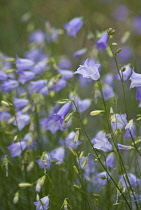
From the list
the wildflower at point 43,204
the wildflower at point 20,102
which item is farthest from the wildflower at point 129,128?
the wildflower at point 20,102

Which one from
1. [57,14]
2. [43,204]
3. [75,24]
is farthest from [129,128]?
[57,14]

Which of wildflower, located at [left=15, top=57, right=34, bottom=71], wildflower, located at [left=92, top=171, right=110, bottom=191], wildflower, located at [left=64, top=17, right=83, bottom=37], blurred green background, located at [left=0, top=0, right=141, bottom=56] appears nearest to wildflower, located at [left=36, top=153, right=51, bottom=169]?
wildflower, located at [left=92, top=171, right=110, bottom=191]

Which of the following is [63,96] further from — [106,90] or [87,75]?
[87,75]

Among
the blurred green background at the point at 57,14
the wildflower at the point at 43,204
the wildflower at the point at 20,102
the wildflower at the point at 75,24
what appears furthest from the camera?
the blurred green background at the point at 57,14

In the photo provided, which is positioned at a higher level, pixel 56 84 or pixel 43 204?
pixel 56 84

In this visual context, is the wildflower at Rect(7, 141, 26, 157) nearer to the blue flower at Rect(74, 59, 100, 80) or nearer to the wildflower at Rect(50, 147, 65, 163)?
the wildflower at Rect(50, 147, 65, 163)

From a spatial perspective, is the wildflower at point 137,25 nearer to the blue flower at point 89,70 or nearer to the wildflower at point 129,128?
the wildflower at point 129,128

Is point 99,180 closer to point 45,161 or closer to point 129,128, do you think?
point 45,161

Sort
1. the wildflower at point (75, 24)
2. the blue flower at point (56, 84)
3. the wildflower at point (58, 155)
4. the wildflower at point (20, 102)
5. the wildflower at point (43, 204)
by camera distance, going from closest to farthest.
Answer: the wildflower at point (43, 204) < the wildflower at point (58, 155) < the blue flower at point (56, 84) < the wildflower at point (20, 102) < the wildflower at point (75, 24)
